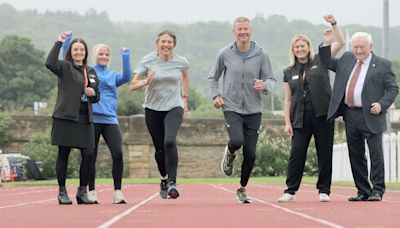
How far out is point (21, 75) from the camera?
109188 millimetres

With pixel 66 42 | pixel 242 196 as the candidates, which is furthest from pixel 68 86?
pixel 242 196

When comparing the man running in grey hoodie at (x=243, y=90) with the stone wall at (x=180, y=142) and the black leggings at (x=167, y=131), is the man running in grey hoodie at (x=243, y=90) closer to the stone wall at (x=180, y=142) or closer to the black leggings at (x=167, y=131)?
the black leggings at (x=167, y=131)

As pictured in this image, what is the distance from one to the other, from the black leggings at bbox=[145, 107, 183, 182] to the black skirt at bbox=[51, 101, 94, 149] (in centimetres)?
84

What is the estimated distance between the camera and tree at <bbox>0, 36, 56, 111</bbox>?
109500mm

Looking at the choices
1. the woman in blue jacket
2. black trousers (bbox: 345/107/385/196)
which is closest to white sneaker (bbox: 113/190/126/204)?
the woman in blue jacket

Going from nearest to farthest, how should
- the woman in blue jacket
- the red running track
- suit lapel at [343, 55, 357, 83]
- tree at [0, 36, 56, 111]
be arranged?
the red running track → suit lapel at [343, 55, 357, 83] → the woman in blue jacket → tree at [0, 36, 56, 111]

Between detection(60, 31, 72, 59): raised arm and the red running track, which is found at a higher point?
detection(60, 31, 72, 59): raised arm

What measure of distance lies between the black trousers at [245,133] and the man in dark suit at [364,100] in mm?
943

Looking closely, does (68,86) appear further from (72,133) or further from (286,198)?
(286,198)

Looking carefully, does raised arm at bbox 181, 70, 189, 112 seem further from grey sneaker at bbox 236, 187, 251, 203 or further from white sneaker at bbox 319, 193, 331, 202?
white sneaker at bbox 319, 193, 331, 202

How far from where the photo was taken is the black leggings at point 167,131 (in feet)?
45.2

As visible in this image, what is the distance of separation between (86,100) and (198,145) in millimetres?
39987

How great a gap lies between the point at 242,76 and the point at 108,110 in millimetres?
1800

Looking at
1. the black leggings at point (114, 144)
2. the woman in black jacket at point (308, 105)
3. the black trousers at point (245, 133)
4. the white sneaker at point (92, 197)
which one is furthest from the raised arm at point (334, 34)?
the white sneaker at point (92, 197)
